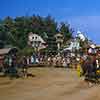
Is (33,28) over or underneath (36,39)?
over

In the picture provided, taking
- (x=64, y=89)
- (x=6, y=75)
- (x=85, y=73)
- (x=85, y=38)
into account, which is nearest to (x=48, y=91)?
(x=64, y=89)

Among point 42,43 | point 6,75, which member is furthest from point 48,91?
point 42,43

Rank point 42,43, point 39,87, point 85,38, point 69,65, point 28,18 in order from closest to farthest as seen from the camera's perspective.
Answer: point 39,87, point 69,65, point 85,38, point 42,43, point 28,18

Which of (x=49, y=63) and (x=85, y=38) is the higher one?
(x=85, y=38)

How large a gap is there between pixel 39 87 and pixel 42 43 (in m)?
56.6

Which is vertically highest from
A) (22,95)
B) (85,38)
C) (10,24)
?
(10,24)

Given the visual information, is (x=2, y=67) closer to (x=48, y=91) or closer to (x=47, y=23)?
(x=48, y=91)

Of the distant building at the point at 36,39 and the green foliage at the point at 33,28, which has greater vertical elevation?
the green foliage at the point at 33,28

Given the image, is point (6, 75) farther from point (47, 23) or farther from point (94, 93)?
point (47, 23)

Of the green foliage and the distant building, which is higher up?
the green foliage

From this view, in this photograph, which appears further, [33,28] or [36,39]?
[33,28]

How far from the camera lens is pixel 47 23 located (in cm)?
8662

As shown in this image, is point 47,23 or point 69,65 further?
point 47,23

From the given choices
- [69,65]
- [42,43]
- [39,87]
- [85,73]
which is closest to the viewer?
[39,87]
